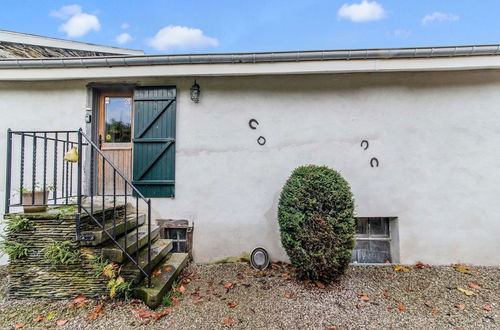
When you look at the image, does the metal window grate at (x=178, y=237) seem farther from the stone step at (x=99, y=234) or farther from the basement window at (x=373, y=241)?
the basement window at (x=373, y=241)

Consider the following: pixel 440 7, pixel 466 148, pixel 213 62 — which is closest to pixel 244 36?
pixel 440 7

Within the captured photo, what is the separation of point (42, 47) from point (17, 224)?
18.7 feet

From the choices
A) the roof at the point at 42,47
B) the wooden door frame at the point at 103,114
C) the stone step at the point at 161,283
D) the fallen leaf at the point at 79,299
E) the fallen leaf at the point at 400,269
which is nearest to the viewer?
the stone step at the point at 161,283

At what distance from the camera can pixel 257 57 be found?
3.30 metres

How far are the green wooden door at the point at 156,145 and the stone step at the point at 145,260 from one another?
0.78 meters

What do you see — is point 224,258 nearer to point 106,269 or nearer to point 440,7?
point 106,269

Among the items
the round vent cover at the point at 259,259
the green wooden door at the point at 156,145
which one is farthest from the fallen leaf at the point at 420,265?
the green wooden door at the point at 156,145

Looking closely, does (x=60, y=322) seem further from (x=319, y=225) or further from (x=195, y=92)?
(x=195, y=92)

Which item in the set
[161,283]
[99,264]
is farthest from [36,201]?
[161,283]

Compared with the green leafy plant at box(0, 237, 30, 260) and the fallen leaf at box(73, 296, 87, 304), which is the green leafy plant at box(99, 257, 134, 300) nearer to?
the fallen leaf at box(73, 296, 87, 304)

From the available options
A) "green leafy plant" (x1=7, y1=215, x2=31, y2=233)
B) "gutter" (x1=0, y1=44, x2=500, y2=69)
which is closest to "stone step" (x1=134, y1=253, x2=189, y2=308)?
"green leafy plant" (x1=7, y1=215, x2=31, y2=233)

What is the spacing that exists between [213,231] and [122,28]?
11606 millimetres

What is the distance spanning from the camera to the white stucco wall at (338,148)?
3.52m

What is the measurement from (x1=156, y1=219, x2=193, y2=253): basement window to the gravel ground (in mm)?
626
